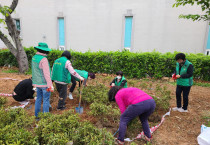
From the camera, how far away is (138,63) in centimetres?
784

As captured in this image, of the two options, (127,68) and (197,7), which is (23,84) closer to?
(127,68)

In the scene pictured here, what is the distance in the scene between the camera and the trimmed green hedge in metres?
7.28

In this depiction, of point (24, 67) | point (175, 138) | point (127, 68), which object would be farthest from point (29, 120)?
point (24, 67)

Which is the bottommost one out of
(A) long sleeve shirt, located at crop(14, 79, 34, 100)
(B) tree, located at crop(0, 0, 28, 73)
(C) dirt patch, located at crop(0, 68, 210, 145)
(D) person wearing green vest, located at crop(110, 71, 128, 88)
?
(C) dirt patch, located at crop(0, 68, 210, 145)

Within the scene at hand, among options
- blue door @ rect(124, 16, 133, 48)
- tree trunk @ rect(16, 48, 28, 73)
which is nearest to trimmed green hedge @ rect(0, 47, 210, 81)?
tree trunk @ rect(16, 48, 28, 73)

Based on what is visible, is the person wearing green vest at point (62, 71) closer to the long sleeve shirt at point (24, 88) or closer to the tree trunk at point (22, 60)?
the long sleeve shirt at point (24, 88)

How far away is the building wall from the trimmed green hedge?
1.42 meters

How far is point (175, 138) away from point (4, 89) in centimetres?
608

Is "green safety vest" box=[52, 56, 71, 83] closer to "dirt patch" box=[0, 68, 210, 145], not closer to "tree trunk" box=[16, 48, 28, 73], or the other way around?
"dirt patch" box=[0, 68, 210, 145]

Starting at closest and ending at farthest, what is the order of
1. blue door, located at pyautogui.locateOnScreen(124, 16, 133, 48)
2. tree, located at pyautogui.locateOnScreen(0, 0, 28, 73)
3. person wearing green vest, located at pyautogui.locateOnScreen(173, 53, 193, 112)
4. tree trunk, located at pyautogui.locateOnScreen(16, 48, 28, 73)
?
person wearing green vest, located at pyautogui.locateOnScreen(173, 53, 193, 112), tree, located at pyautogui.locateOnScreen(0, 0, 28, 73), tree trunk, located at pyautogui.locateOnScreen(16, 48, 28, 73), blue door, located at pyautogui.locateOnScreen(124, 16, 133, 48)

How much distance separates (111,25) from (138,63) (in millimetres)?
4634

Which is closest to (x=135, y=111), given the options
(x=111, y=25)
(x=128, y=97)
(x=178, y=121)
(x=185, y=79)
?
(x=128, y=97)

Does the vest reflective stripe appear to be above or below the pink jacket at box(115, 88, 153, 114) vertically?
above

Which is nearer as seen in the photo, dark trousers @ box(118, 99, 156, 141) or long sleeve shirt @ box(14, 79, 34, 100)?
dark trousers @ box(118, 99, 156, 141)
